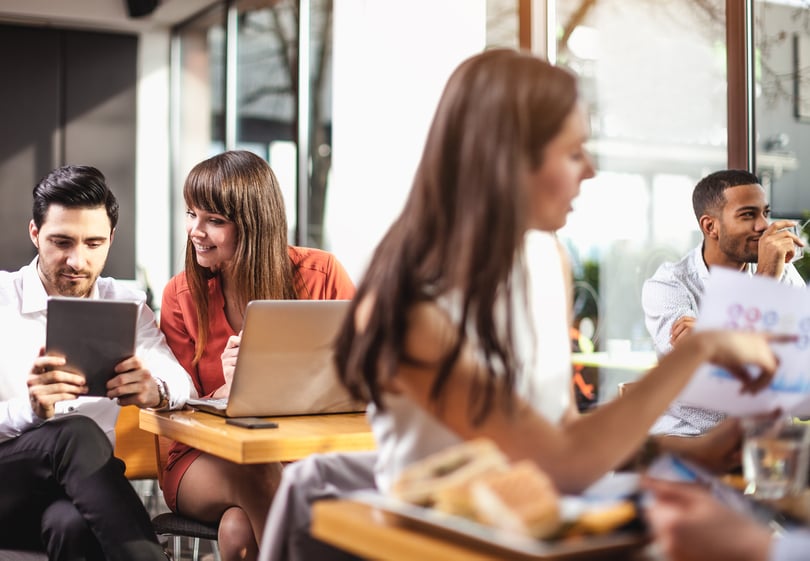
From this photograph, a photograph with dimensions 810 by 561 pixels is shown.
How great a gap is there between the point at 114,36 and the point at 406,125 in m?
3.59

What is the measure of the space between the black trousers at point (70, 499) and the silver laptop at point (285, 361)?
0.28 metres

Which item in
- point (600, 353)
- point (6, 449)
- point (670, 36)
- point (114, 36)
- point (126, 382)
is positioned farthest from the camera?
point (114, 36)

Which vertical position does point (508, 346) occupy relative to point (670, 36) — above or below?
below

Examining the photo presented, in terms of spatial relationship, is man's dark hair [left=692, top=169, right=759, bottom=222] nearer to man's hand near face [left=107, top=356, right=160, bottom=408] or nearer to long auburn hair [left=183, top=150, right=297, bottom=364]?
long auburn hair [left=183, top=150, right=297, bottom=364]

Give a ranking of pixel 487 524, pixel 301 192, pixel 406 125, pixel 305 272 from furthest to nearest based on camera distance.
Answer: pixel 301 192 → pixel 406 125 → pixel 305 272 → pixel 487 524

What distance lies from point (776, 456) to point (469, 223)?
48 centimetres

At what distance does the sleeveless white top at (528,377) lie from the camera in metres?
1.25

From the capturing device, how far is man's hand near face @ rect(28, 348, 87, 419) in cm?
202

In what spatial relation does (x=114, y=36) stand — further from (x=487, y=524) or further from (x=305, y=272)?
(x=487, y=524)

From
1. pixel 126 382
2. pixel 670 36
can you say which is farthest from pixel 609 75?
pixel 126 382

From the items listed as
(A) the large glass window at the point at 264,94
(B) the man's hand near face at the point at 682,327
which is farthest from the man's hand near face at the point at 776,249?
(A) the large glass window at the point at 264,94

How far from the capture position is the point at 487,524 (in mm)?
967

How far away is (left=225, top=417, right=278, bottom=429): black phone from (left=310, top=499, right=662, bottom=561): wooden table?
37.3 inches

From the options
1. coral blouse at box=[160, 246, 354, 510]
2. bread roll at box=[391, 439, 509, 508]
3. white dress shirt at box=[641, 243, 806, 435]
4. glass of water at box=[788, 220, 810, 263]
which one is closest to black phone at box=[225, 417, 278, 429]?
coral blouse at box=[160, 246, 354, 510]
